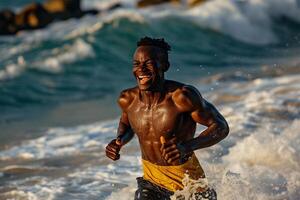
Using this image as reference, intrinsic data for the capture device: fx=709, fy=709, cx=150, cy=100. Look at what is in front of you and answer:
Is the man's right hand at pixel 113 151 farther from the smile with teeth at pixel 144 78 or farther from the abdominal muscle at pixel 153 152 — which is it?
the smile with teeth at pixel 144 78

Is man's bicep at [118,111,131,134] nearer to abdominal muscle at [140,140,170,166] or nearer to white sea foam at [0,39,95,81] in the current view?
abdominal muscle at [140,140,170,166]

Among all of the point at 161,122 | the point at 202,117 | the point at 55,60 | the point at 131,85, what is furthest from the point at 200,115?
the point at 55,60

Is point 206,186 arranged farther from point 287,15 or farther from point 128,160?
point 287,15

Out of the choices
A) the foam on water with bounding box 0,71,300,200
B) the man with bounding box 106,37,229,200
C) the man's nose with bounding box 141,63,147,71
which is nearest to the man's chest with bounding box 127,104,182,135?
the man with bounding box 106,37,229,200

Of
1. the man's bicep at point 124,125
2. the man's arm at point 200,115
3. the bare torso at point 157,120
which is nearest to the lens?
the man's arm at point 200,115

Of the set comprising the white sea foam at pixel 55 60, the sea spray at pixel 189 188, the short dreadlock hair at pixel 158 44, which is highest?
the short dreadlock hair at pixel 158 44

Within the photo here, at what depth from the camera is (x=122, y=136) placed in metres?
3.91

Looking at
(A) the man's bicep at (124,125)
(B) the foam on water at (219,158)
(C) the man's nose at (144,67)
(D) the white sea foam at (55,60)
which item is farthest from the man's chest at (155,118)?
(D) the white sea foam at (55,60)

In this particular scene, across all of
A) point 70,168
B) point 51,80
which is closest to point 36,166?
point 70,168

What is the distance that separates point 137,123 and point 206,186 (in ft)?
1.65

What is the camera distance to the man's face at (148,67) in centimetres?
358

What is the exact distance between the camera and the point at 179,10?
22078mm

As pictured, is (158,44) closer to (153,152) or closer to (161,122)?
(161,122)

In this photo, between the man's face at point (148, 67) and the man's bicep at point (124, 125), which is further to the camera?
the man's bicep at point (124, 125)
